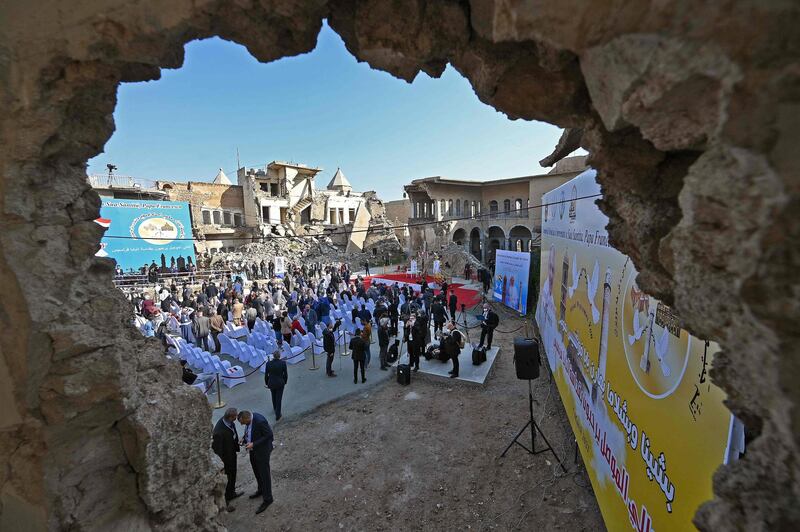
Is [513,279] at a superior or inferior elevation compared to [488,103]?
inferior

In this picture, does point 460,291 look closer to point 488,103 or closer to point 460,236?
point 460,236

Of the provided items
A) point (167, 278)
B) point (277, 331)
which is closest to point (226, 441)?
point (277, 331)

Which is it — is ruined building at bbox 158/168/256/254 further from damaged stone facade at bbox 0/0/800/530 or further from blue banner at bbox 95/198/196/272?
damaged stone facade at bbox 0/0/800/530

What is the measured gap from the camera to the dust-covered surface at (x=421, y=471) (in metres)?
5.34

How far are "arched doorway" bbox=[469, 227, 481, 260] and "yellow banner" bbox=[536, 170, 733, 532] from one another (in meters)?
27.0

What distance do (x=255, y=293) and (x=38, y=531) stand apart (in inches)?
503

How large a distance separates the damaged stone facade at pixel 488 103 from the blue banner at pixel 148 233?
24473 mm

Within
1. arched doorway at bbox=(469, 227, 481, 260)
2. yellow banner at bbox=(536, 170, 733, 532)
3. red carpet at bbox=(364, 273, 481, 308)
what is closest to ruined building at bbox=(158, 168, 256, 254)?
red carpet at bbox=(364, 273, 481, 308)

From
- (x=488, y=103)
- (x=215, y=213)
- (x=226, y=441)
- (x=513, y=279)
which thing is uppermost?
(x=215, y=213)

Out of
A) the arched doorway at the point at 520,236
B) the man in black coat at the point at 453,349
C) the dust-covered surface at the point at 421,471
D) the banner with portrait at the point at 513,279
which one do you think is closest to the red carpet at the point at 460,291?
the banner with portrait at the point at 513,279

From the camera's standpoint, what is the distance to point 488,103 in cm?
272

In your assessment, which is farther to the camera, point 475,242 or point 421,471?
point 475,242

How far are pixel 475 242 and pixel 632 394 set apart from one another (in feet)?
104

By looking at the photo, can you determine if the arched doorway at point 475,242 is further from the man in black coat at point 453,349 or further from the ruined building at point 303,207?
the man in black coat at point 453,349
